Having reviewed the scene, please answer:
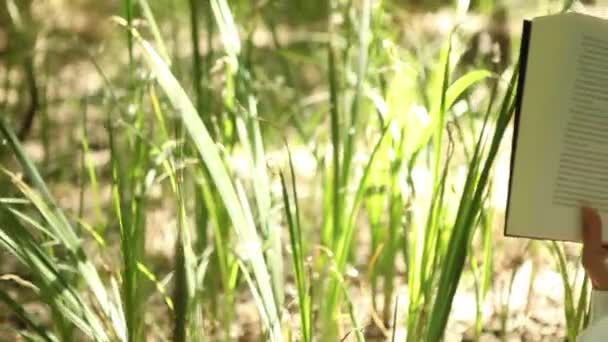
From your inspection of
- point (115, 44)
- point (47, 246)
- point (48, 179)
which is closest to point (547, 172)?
point (47, 246)

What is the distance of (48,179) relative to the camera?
1083mm

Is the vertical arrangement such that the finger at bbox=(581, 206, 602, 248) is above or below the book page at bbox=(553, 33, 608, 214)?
below

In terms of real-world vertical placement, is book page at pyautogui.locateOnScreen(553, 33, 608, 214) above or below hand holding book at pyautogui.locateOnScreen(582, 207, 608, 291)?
above

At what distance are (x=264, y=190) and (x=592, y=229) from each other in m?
0.26

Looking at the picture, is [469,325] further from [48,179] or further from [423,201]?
[48,179]

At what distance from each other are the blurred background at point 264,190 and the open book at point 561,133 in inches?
1.3

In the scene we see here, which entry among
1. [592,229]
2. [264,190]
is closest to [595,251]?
[592,229]

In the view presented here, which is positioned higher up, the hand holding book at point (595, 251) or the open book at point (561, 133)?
the open book at point (561, 133)

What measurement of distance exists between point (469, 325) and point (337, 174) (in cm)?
27

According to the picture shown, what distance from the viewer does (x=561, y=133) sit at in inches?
29.3

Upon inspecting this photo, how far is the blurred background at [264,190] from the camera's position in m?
0.72

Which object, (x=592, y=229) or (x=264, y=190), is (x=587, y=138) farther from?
(x=264, y=190)

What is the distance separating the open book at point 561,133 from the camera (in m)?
0.73

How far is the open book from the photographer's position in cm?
73
